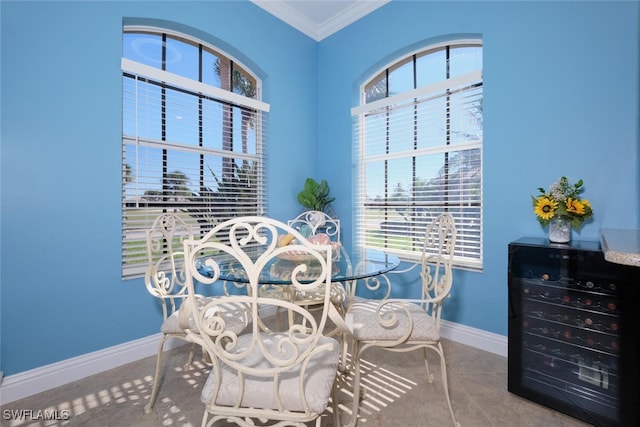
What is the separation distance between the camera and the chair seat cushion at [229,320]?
1616 mm

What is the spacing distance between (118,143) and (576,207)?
315 cm

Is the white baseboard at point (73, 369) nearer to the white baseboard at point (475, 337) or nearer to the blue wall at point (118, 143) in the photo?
the blue wall at point (118, 143)

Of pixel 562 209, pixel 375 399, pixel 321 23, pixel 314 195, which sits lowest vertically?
pixel 375 399

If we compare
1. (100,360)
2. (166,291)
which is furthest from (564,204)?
(100,360)

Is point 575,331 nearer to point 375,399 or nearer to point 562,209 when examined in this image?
point 562,209

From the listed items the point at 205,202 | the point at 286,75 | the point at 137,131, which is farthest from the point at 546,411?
the point at 286,75

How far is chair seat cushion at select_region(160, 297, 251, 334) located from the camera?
1.62 metres

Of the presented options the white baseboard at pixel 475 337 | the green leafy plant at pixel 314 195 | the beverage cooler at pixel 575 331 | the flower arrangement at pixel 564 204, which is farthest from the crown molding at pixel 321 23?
the white baseboard at pixel 475 337

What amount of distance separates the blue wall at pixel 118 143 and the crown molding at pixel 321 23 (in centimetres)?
70

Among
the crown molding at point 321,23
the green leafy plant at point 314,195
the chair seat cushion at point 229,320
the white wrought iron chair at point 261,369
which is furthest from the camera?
the green leafy plant at point 314,195

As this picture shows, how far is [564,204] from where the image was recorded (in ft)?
6.15

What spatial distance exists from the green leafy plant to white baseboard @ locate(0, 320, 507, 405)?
1.74 meters

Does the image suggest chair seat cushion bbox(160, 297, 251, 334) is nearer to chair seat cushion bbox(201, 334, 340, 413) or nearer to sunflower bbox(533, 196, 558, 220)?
chair seat cushion bbox(201, 334, 340, 413)

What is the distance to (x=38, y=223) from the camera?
6.10ft
